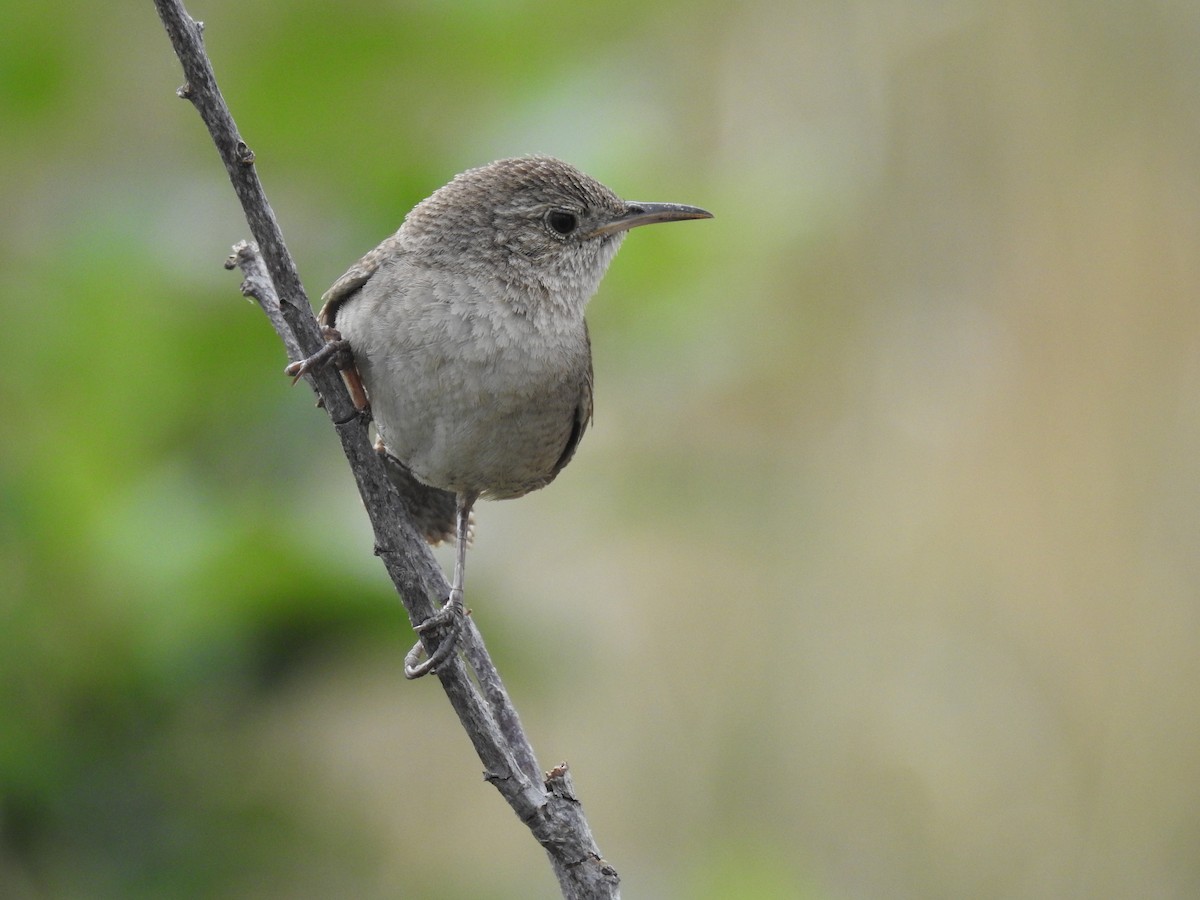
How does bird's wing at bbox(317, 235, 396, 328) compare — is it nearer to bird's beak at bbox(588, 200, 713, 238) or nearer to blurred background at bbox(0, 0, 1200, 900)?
bird's beak at bbox(588, 200, 713, 238)

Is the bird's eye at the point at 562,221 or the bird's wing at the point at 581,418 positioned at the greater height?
the bird's eye at the point at 562,221

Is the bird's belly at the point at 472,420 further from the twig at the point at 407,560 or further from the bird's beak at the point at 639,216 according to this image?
the bird's beak at the point at 639,216

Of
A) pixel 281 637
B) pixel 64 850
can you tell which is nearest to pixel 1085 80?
pixel 281 637

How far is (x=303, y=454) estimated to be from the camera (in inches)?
151

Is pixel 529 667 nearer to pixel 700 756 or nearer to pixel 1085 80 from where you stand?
pixel 700 756

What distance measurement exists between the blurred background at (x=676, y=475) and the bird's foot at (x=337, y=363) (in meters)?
0.91

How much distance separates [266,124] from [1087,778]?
4.10m

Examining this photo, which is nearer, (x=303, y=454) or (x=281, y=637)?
(x=281, y=637)

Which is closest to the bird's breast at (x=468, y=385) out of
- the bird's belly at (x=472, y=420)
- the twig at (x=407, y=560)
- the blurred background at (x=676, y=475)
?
the bird's belly at (x=472, y=420)

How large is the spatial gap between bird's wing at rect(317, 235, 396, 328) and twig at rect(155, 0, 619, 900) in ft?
1.35

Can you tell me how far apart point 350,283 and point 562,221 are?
0.51m

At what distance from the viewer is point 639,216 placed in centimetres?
296

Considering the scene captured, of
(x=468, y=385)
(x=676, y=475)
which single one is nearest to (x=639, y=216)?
(x=468, y=385)

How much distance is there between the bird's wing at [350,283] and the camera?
2676 mm
